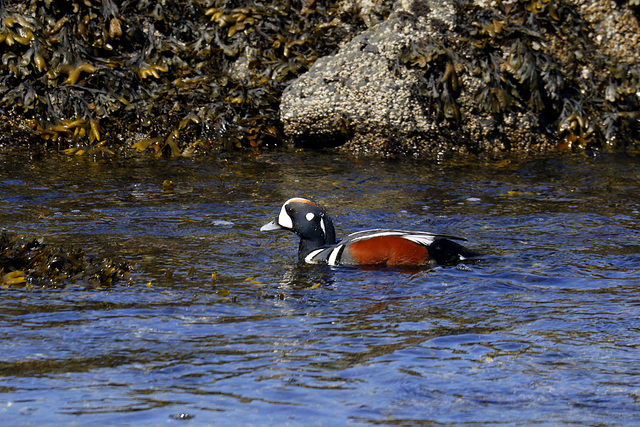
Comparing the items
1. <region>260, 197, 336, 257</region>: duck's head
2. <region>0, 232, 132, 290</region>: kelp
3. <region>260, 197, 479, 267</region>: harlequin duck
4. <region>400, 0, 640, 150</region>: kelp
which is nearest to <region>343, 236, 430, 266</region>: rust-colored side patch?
<region>260, 197, 479, 267</region>: harlequin duck

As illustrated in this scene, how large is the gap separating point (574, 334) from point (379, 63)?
727 cm

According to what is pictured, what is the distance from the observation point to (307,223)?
6730 mm

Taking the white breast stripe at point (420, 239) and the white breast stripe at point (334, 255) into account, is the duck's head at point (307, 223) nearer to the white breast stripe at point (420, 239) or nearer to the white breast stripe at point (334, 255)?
the white breast stripe at point (334, 255)

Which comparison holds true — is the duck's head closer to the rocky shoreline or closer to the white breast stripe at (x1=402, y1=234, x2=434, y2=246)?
the white breast stripe at (x1=402, y1=234, x2=434, y2=246)

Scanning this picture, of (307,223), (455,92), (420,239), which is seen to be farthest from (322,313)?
(455,92)

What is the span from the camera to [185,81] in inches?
452

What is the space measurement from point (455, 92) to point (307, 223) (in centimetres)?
506

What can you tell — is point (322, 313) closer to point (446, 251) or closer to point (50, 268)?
point (446, 251)

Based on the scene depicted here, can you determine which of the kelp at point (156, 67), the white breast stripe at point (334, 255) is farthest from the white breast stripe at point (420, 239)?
the kelp at point (156, 67)

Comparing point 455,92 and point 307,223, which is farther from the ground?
point 455,92

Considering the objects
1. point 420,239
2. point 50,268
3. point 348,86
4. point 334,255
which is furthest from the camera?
point 348,86

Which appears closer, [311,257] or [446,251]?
[446,251]

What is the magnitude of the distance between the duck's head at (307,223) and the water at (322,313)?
0.84 feet

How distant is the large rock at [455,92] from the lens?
1091cm
